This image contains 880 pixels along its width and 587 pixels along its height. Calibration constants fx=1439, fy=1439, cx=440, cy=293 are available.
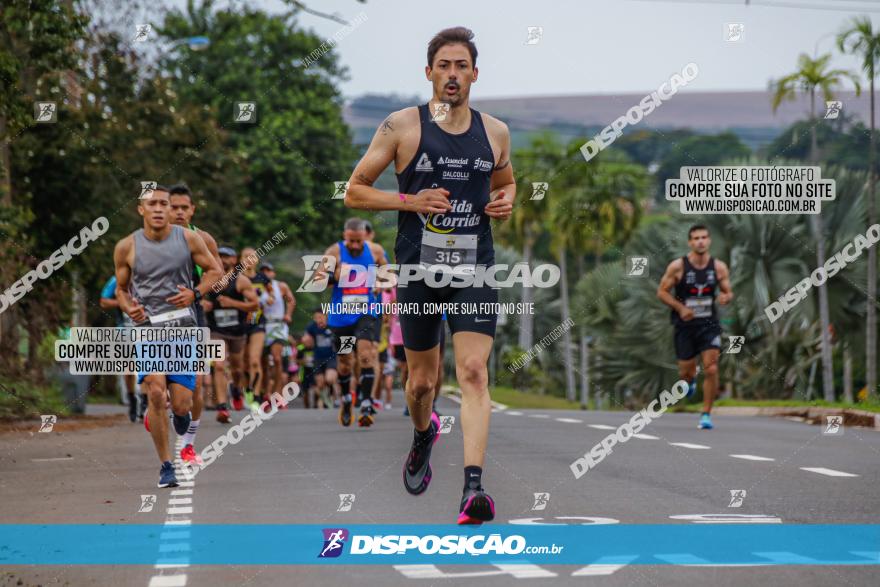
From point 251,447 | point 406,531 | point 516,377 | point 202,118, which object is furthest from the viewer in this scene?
point 516,377

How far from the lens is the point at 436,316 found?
7.63 m

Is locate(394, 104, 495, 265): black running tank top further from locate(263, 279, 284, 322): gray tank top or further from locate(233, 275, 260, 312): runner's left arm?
locate(263, 279, 284, 322): gray tank top

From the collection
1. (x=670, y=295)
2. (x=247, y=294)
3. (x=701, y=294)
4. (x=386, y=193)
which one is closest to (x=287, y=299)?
(x=247, y=294)

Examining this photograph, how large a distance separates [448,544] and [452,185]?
5.92ft

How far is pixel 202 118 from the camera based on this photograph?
28250 mm

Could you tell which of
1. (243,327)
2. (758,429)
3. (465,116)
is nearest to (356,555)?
(465,116)

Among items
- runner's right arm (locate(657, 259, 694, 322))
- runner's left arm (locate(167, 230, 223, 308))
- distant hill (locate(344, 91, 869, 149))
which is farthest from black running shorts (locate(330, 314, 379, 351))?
distant hill (locate(344, 91, 869, 149))

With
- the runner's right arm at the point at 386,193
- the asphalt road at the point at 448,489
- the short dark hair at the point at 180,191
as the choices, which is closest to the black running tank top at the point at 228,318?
the asphalt road at the point at 448,489

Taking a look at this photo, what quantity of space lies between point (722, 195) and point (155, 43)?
33.8ft

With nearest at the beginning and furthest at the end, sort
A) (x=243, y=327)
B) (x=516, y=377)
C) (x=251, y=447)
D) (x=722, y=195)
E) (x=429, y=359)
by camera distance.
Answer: (x=429, y=359)
(x=251, y=447)
(x=243, y=327)
(x=722, y=195)
(x=516, y=377)

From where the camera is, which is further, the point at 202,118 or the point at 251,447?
the point at 202,118

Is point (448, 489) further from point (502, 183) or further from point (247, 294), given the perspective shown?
point (247, 294)

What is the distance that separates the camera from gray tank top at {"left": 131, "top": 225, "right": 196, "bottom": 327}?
10.1 m

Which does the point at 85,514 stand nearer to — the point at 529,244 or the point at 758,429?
the point at 758,429
